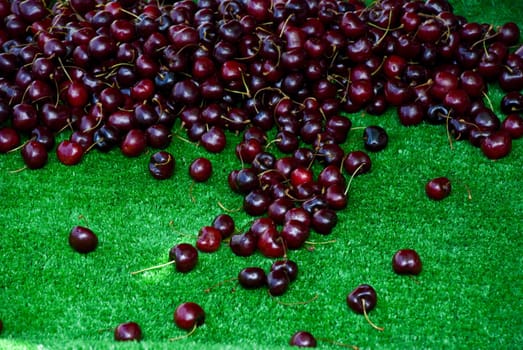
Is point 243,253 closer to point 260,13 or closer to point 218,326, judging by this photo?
point 218,326

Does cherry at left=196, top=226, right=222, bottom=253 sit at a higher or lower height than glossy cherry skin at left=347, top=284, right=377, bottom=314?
lower

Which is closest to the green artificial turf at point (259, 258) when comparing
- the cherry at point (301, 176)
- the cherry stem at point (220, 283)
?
the cherry stem at point (220, 283)

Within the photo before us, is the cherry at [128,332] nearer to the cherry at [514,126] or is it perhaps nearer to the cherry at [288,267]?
the cherry at [288,267]

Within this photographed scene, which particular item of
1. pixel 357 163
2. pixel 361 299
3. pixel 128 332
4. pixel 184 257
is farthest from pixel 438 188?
pixel 128 332

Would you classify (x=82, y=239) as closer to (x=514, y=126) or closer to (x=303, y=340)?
(x=303, y=340)

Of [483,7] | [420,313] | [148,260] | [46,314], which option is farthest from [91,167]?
[483,7]

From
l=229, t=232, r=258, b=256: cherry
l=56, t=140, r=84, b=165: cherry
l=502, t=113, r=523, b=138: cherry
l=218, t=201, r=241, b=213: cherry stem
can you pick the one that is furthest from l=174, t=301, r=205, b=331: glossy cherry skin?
l=502, t=113, r=523, b=138: cherry

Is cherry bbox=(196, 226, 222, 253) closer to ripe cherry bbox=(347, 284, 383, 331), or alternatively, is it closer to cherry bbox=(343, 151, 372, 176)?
ripe cherry bbox=(347, 284, 383, 331)
